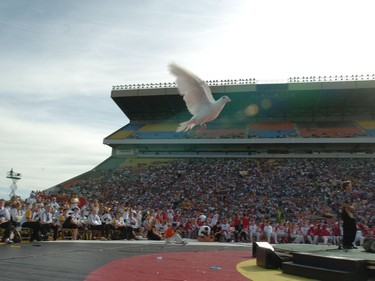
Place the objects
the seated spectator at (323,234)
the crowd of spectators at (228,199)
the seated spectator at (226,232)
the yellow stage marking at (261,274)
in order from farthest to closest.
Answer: the seated spectator at (226,232)
the seated spectator at (323,234)
the crowd of spectators at (228,199)
the yellow stage marking at (261,274)

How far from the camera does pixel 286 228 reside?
20.0 m

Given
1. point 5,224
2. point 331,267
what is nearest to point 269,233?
point 5,224

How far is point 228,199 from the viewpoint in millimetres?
32000

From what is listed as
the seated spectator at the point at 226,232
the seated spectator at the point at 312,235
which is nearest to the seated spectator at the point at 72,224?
the seated spectator at the point at 226,232

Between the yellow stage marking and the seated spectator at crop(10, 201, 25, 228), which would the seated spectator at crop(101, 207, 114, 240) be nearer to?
the seated spectator at crop(10, 201, 25, 228)

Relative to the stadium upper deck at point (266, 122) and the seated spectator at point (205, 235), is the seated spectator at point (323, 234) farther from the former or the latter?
the stadium upper deck at point (266, 122)

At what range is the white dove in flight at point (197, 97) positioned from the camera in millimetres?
9859

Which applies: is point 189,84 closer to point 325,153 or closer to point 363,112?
point 325,153

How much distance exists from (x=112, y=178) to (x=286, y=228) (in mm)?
25294

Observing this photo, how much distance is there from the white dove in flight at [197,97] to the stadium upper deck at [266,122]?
111 ft

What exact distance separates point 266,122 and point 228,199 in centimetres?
1906

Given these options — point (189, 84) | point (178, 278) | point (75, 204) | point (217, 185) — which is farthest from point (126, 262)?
point (217, 185)

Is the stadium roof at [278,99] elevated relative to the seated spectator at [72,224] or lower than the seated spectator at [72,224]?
elevated

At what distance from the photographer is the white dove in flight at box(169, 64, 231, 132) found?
9.86m
